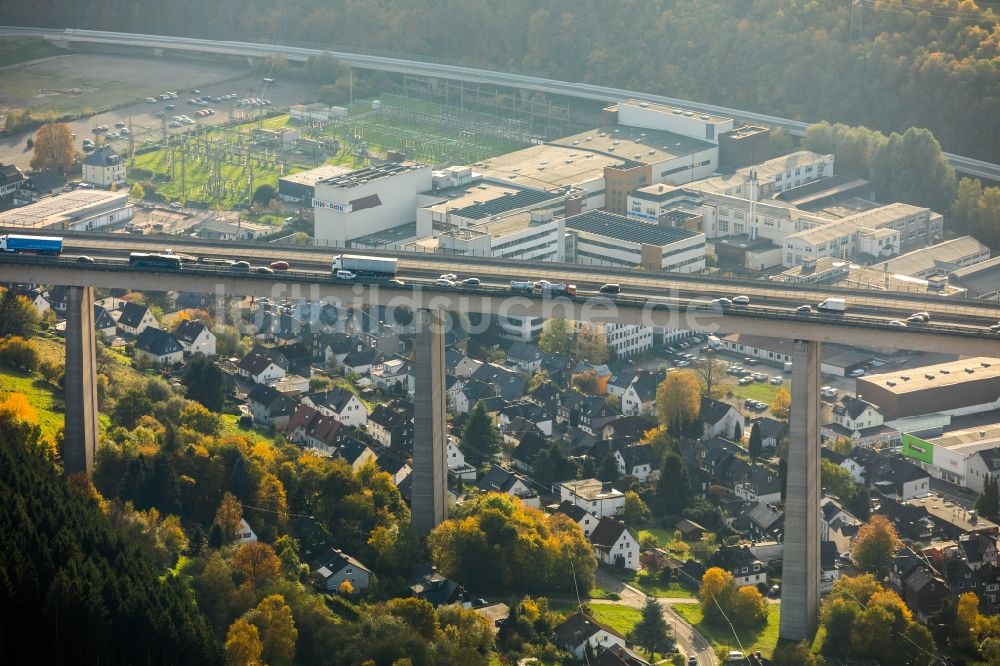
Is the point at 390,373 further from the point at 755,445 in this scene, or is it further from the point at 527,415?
the point at 755,445

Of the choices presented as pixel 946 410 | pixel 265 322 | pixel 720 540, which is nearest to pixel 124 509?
pixel 720 540

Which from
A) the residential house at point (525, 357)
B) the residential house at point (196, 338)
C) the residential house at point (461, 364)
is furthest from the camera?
the residential house at point (525, 357)

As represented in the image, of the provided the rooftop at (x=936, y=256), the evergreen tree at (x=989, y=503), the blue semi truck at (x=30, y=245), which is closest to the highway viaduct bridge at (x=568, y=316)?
the blue semi truck at (x=30, y=245)

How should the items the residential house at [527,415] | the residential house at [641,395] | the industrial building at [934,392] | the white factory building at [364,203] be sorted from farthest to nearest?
the white factory building at [364,203] → the residential house at [641,395] → the industrial building at [934,392] → the residential house at [527,415]

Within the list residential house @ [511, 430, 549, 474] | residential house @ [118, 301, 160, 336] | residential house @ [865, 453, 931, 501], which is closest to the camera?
residential house @ [865, 453, 931, 501]

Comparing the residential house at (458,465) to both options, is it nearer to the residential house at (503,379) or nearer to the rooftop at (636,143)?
the residential house at (503,379)

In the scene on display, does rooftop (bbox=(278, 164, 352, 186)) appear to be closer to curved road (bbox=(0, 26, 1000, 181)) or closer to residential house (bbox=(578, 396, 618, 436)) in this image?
curved road (bbox=(0, 26, 1000, 181))

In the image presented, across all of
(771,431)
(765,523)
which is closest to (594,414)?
(771,431)

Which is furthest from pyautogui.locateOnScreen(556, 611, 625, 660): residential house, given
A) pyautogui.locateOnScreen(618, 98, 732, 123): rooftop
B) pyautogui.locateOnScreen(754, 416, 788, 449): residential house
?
pyautogui.locateOnScreen(618, 98, 732, 123): rooftop
